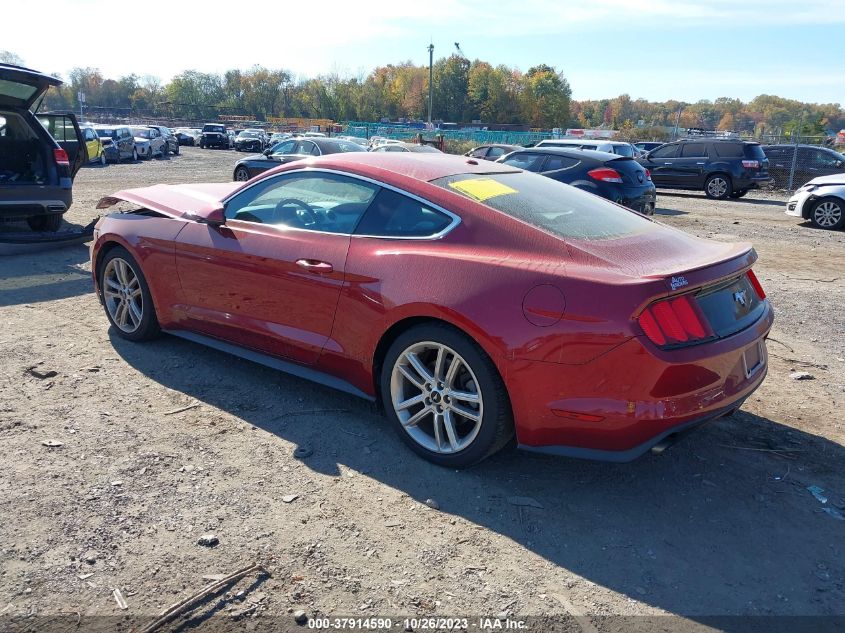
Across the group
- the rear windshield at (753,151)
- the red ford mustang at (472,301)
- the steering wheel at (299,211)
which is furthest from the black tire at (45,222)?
the rear windshield at (753,151)

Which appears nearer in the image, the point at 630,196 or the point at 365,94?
the point at 630,196

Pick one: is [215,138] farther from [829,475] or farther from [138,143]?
[829,475]

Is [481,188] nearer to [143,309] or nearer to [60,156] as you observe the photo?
[143,309]

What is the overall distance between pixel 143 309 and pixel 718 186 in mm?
18448

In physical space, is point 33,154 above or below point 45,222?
above

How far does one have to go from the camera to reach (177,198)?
530 centimetres

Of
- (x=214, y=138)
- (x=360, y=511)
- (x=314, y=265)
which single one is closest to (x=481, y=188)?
(x=314, y=265)

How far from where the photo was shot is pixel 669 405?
3049 millimetres

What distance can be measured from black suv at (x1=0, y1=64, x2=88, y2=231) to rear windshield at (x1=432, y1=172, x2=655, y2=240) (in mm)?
7071

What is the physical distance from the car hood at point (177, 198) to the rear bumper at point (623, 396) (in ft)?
8.90

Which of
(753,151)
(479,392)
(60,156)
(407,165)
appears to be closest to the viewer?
(479,392)

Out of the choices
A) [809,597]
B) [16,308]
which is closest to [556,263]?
[809,597]

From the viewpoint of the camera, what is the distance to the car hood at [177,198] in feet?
16.3

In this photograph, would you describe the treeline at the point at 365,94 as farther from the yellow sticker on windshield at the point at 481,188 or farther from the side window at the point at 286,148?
the yellow sticker on windshield at the point at 481,188
